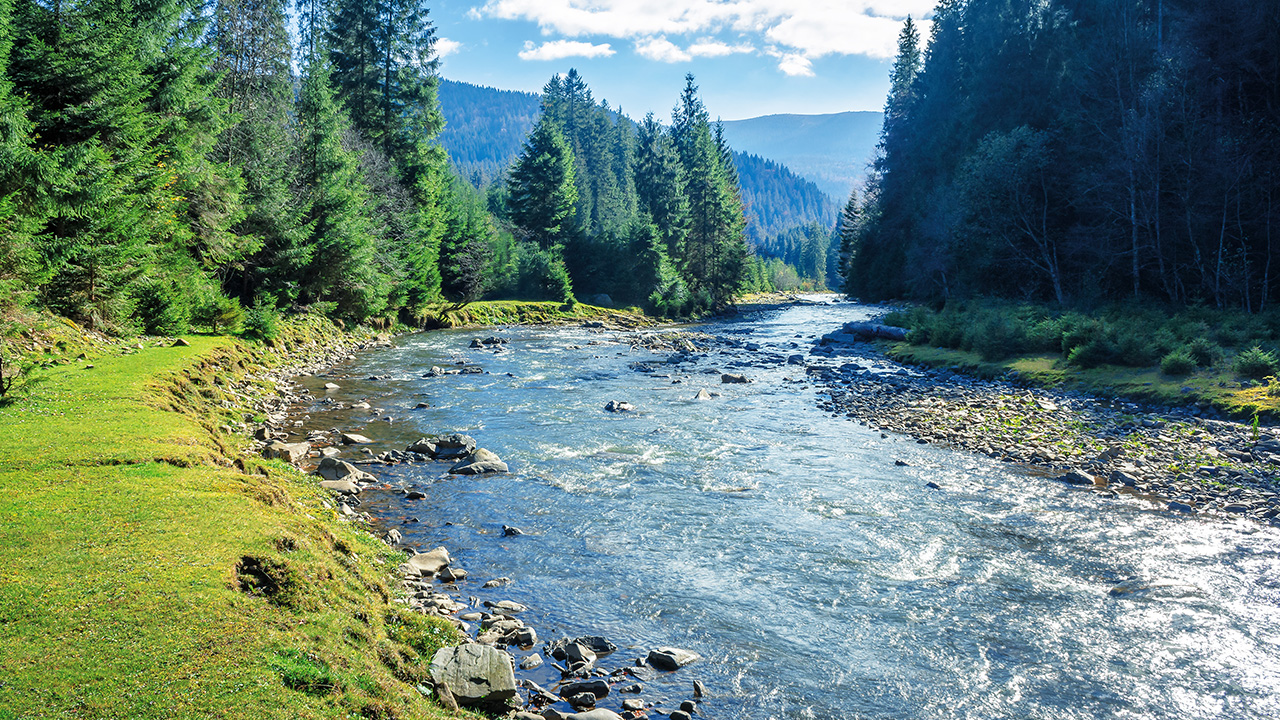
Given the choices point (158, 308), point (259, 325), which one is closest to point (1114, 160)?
point (259, 325)

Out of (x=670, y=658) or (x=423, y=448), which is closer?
(x=670, y=658)

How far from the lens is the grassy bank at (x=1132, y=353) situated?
18594mm

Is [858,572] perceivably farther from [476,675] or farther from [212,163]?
[212,163]

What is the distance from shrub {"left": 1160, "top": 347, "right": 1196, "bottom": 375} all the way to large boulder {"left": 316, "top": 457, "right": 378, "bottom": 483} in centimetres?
2206

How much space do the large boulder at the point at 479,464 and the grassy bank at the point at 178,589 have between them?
328 cm

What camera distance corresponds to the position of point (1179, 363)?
793 inches

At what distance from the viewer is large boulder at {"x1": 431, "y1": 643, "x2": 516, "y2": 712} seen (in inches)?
239

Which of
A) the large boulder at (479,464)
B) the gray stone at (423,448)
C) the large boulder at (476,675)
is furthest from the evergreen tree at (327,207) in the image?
the large boulder at (476,675)

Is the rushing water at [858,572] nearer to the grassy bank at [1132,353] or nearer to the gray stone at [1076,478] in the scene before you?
the gray stone at [1076,478]

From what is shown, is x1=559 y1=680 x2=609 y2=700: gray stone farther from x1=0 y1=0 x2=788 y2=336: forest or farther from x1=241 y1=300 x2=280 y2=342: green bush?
x1=241 y1=300 x2=280 y2=342: green bush

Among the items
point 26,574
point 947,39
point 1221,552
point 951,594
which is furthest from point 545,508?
point 947,39

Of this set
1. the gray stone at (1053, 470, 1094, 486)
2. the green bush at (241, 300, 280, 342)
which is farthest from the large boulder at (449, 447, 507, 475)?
the green bush at (241, 300, 280, 342)

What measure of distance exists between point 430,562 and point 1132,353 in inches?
908

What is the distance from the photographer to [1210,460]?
14.3m
